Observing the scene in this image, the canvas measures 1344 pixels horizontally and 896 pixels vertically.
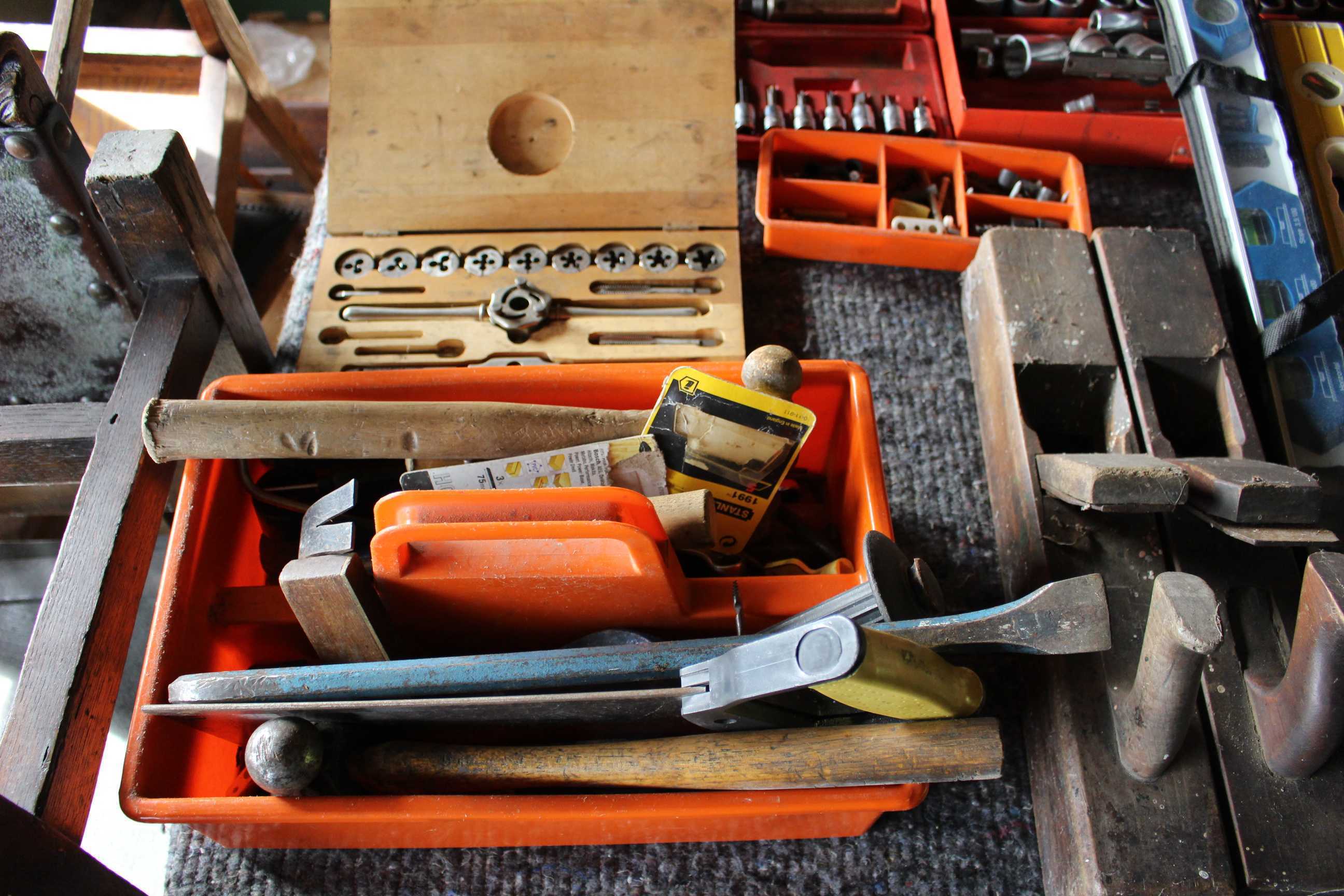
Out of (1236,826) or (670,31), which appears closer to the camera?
(1236,826)

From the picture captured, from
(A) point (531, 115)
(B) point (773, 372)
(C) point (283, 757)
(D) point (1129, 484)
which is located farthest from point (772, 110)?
(C) point (283, 757)

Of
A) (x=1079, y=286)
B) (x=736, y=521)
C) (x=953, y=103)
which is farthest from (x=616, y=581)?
(x=953, y=103)

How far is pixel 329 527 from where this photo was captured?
719 millimetres

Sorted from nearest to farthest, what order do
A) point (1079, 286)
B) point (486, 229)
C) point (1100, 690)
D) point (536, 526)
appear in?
1. point (536, 526)
2. point (1100, 690)
3. point (1079, 286)
4. point (486, 229)

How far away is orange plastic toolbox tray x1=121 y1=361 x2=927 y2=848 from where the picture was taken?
2.22ft

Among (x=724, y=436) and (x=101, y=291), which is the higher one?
(x=101, y=291)

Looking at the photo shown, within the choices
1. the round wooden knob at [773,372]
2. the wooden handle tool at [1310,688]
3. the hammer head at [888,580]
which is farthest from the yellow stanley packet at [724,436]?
the wooden handle tool at [1310,688]

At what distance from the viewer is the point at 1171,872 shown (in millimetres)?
712

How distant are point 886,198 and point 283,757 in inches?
34.6

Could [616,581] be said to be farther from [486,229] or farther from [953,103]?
[953,103]

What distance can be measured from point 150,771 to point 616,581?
36 cm

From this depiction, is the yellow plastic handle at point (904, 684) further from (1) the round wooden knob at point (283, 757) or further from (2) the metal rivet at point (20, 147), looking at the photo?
(2) the metal rivet at point (20, 147)

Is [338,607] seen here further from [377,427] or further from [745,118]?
[745,118]

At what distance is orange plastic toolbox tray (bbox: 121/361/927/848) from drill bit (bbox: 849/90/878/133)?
52 cm
